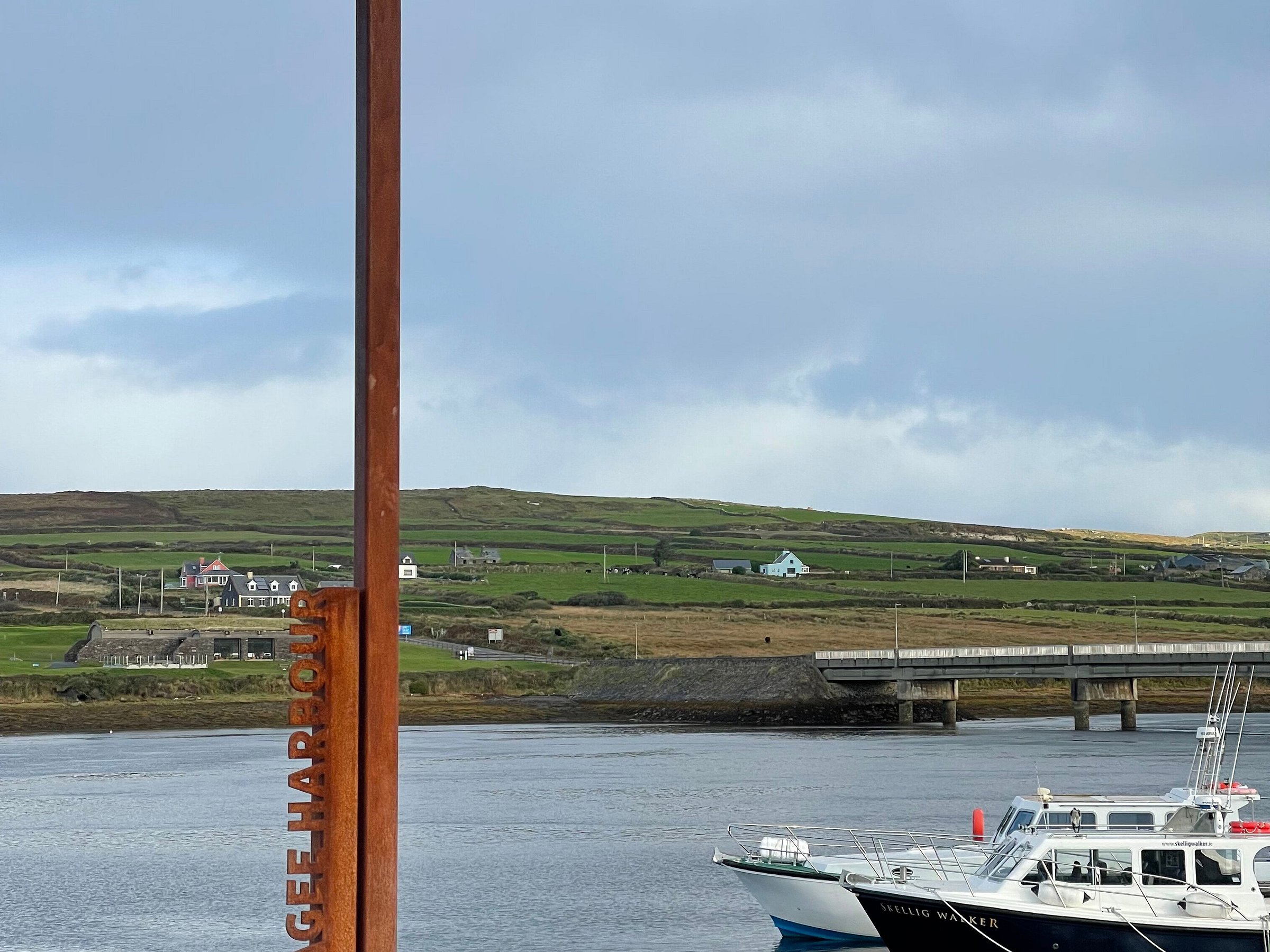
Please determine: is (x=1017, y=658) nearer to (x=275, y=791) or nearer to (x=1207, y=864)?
(x=275, y=791)

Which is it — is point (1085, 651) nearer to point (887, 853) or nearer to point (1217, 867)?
point (887, 853)

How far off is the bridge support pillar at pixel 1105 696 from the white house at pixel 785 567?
79486 millimetres

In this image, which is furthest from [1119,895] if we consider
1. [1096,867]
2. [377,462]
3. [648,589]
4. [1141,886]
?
[648,589]

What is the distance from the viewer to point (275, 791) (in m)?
64.2

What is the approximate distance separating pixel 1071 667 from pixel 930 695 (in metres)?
9.50

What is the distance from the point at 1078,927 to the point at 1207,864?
236cm

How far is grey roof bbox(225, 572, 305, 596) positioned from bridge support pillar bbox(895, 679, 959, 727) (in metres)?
67.3

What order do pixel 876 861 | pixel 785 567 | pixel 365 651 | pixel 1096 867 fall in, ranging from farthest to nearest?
pixel 785 567
pixel 876 861
pixel 1096 867
pixel 365 651

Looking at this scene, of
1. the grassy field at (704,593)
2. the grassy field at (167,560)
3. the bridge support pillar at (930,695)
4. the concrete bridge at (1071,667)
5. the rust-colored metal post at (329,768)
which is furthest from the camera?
the grassy field at (167,560)

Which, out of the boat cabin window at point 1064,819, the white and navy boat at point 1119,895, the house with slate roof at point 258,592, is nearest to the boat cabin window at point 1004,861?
the white and navy boat at point 1119,895

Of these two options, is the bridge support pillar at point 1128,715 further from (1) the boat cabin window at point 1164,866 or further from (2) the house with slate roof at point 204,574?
(2) the house with slate roof at point 204,574

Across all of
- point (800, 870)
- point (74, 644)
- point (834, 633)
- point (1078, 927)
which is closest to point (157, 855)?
point (800, 870)

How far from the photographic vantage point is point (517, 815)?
5478 cm

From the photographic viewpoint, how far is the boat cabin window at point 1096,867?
23.7 metres
